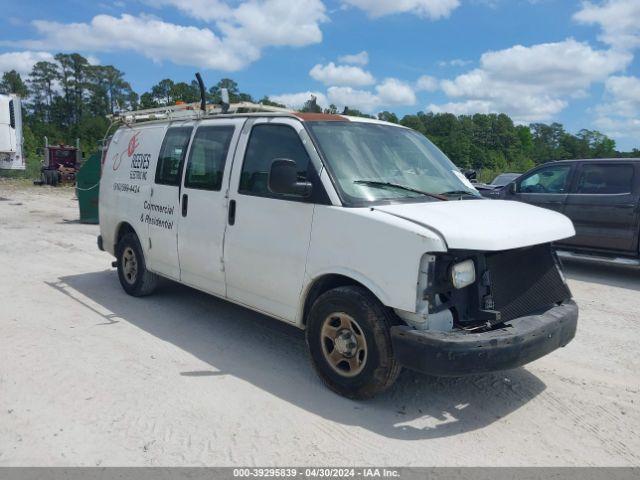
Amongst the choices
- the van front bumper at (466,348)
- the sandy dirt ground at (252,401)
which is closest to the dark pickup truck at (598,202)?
the sandy dirt ground at (252,401)

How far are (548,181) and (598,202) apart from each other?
116cm

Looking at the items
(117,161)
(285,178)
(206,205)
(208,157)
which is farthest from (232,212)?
(117,161)

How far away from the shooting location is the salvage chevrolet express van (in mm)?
3553

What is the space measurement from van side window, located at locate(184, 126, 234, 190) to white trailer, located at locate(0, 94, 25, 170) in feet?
62.1

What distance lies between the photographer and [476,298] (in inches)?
149

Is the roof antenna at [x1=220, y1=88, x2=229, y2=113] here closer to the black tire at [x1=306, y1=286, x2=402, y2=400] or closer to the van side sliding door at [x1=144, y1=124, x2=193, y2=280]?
the van side sliding door at [x1=144, y1=124, x2=193, y2=280]

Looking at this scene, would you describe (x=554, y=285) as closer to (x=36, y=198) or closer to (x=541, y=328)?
(x=541, y=328)

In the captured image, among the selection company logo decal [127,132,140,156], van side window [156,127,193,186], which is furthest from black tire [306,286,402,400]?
company logo decal [127,132,140,156]

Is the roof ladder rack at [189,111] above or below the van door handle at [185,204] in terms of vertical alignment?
above

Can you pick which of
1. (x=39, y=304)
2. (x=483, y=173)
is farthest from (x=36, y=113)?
(x=39, y=304)

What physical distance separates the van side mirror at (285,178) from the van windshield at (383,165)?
0.96ft

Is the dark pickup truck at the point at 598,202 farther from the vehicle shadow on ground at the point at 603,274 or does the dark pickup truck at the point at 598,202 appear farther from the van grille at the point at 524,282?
the van grille at the point at 524,282

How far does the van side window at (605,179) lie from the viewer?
880 centimetres

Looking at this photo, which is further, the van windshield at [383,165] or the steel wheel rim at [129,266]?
the steel wheel rim at [129,266]
